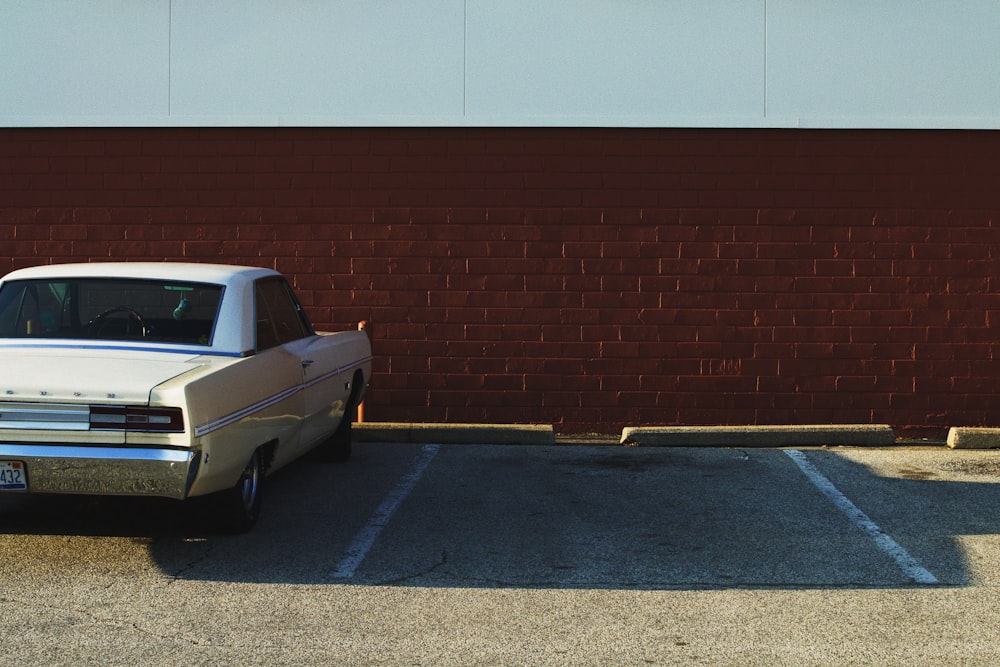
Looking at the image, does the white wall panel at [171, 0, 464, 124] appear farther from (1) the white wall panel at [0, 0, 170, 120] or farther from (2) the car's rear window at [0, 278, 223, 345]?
(2) the car's rear window at [0, 278, 223, 345]

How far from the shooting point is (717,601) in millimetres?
5824

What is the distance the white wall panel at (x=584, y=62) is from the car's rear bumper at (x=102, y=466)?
5.84 m

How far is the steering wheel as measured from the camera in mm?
7354

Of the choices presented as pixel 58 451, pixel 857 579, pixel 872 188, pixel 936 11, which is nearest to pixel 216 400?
pixel 58 451

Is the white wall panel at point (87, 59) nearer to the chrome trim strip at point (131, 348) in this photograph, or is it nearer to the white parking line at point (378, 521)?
the white parking line at point (378, 521)

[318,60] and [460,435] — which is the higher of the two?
[318,60]

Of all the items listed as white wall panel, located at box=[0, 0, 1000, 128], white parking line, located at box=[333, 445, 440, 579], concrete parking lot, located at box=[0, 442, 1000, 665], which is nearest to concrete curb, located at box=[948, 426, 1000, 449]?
concrete parking lot, located at box=[0, 442, 1000, 665]

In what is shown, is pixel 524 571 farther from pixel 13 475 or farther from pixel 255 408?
pixel 13 475

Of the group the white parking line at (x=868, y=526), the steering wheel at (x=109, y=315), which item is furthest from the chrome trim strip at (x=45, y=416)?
the white parking line at (x=868, y=526)

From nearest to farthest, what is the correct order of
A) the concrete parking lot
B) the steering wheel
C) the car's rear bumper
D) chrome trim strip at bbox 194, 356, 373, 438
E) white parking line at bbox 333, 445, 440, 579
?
1. the concrete parking lot
2. the car's rear bumper
3. chrome trim strip at bbox 194, 356, 373, 438
4. white parking line at bbox 333, 445, 440, 579
5. the steering wheel

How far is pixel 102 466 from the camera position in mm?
5957

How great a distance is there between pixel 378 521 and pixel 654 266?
15.3ft

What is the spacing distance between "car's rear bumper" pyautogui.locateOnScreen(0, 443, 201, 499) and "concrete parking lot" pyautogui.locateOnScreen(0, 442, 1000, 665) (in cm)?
49

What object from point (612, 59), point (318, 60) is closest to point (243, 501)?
point (318, 60)
